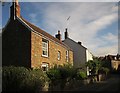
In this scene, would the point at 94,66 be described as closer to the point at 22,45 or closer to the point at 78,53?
→ the point at 78,53

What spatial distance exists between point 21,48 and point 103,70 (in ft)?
83.1

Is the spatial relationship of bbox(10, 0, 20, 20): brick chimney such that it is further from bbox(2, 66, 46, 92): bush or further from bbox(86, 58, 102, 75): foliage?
bbox(86, 58, 102, 75): foliage

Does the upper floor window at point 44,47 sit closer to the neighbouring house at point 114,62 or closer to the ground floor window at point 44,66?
the ground floor window at point 44,66

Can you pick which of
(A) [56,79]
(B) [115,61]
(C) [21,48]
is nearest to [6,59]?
(C) [21,48]

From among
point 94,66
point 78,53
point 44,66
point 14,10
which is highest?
point 14,10

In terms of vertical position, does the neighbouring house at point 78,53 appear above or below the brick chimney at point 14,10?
below

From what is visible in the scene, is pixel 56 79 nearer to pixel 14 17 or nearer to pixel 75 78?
pixel 75 78

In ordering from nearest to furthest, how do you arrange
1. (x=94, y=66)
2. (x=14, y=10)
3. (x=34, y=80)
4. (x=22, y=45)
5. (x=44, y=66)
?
(x=34, y=80)
(x=22, y=45)
(x=14, y=10)
(x=44, y=66)
(x=94, y=66)

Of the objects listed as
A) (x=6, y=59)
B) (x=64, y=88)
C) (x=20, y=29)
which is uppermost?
(x=20, y=29)

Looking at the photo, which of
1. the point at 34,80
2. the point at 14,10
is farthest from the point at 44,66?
the point at 34,80

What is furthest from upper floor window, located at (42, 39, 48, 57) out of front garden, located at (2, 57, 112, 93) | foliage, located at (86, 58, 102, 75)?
foliage, located at (86, 58, 102, 75)

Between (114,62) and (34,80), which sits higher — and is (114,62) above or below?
above

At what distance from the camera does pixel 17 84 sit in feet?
61.5

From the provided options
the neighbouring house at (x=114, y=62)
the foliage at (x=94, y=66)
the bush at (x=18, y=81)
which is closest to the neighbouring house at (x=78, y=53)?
the foliage at (x=94, y=66)
